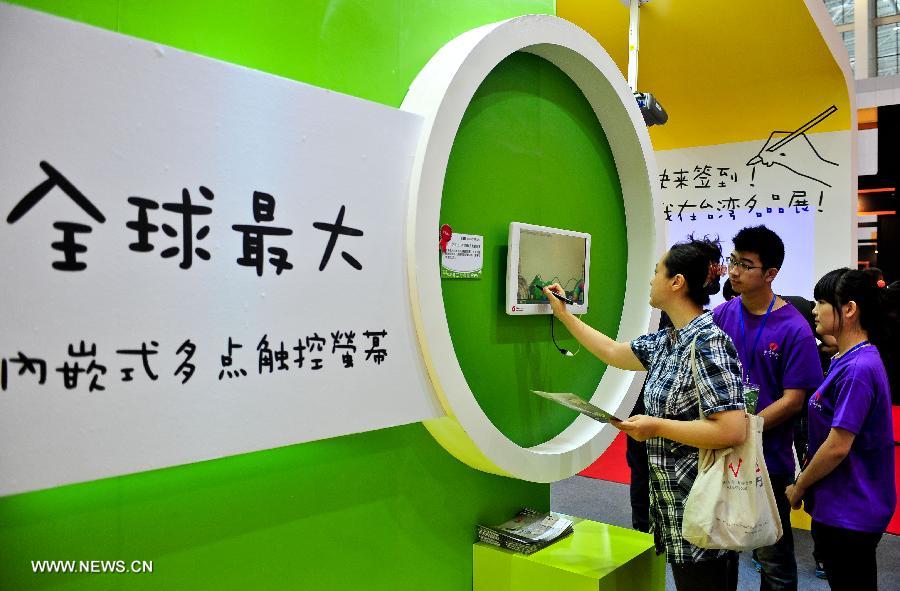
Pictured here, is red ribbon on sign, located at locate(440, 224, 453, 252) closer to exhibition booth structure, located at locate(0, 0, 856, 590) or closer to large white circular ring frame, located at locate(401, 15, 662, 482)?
exhibition booth structure, located at locate(0, 0, 856, 590)

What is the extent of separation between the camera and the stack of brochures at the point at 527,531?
2.14 meters

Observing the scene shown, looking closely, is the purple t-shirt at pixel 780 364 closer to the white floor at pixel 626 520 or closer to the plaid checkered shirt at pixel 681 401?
the plaid checkered shirt at pixel 681 401

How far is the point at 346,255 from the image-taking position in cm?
158

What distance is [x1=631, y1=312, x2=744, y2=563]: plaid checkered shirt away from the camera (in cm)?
188

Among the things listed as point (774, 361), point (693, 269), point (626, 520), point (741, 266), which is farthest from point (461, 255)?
point (626, 520)

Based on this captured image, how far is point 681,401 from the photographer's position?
1928 millimetres

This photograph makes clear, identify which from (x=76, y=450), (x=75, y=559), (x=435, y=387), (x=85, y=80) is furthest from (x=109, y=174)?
(x=435, y=387)

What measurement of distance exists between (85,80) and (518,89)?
1429 mm

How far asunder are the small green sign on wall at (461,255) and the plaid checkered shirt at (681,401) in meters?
0.62
